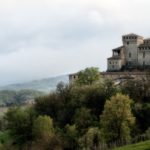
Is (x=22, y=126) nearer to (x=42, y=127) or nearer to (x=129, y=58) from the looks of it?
(x=42, y=127)

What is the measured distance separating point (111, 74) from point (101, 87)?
26487 millimetres

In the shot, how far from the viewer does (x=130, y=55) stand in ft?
449

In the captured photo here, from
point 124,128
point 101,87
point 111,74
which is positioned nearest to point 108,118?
point 124,128

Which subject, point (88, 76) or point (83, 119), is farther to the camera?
point (88, 76)

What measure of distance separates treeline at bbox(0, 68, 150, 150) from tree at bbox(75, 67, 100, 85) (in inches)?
74.7

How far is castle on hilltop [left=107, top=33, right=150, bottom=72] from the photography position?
135250mm

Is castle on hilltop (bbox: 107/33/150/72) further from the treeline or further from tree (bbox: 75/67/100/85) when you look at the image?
the treeline

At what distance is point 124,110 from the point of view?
8925cm

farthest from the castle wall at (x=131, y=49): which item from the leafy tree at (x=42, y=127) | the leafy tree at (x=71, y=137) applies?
the leafy tree at (x=71, y=137)

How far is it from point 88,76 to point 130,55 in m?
14.6

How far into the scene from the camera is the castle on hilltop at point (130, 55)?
5325 inches

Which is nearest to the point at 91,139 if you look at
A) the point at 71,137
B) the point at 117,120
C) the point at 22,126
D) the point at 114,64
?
the point at 117,120

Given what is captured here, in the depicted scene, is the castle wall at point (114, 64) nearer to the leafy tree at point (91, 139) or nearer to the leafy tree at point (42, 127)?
the leafy tree at point (42, 127)

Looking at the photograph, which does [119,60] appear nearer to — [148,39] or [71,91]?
[148,39]
